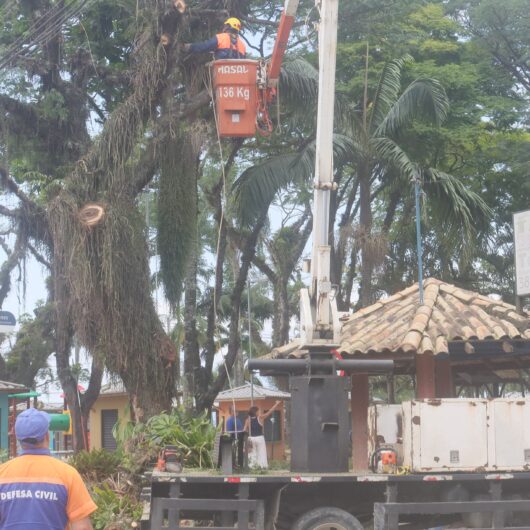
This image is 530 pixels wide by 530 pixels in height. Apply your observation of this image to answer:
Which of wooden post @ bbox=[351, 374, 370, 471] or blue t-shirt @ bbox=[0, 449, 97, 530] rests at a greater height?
wooden post @ bbox=[351, 374, 370, 471]

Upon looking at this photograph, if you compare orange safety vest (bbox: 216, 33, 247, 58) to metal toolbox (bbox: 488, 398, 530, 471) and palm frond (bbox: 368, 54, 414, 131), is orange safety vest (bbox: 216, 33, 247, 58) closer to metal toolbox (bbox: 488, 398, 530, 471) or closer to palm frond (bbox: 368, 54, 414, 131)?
palm frond (bbox: 368, 54, 414, 131)

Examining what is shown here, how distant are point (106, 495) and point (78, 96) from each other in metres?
12.4

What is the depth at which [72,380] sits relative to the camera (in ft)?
83.7

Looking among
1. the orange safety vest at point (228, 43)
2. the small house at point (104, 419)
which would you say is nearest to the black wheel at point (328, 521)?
the orange safety vest at point (228, 43)

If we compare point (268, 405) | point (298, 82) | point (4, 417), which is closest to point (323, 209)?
point (298, 82)

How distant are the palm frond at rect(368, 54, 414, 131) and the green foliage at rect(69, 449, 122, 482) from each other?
41.8 ft

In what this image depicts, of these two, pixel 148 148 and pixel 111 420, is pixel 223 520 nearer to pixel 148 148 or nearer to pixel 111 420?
pixel 148 148

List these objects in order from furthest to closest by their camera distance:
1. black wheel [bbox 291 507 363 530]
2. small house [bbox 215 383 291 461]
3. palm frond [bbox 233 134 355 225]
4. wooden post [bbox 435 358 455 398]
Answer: small house [bbox 215 383 291 461] < palm frond [bbox 233 134 355 225] < wooden post [bbox 435 358 455 398] < black wheel [bbox 291 507 363 530]

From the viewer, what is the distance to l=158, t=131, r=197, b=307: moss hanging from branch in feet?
65.7

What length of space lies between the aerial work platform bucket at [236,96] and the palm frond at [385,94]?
692 cm

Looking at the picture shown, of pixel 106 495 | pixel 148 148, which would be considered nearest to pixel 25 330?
pixel 148 148

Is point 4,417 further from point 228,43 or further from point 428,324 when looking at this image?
point 428,324

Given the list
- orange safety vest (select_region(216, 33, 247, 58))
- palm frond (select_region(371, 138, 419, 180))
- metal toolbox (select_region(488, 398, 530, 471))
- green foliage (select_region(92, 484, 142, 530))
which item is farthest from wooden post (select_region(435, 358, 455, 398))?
orange safety vest (select_region(216, 33, 247, 58))

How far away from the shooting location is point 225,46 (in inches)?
783
